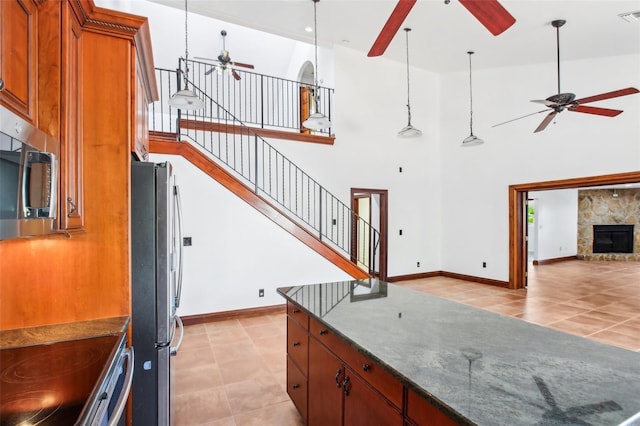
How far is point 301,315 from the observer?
2.16 metres

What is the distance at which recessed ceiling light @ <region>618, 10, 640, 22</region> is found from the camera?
151 inches

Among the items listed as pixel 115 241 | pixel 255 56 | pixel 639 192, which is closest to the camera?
pixel 115 241

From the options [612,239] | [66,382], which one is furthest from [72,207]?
[612,239]

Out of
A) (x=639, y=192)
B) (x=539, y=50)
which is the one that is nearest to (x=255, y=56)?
(x=539, y=50)

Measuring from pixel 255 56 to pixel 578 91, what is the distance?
7.21 metres

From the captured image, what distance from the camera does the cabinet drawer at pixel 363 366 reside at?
3.98 ft

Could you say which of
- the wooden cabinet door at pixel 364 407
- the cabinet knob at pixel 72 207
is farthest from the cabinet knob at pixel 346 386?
the cabinet knob at pixel 72 207

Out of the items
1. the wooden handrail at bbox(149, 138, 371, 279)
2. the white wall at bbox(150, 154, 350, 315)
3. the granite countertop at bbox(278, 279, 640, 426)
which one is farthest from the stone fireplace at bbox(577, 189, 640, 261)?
the granite countertop at bbox(278, 279, 640, 426)

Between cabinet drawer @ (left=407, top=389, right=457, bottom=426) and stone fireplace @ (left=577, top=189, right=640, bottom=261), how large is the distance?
12.5 meters

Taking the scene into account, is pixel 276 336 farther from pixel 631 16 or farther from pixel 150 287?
pixel 631 16

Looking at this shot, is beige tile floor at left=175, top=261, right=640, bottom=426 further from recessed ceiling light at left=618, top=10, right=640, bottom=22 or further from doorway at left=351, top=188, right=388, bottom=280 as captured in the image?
recessed ceiling light at left=618, top=10, right=640, bottom=22

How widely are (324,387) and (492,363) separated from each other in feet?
3.10

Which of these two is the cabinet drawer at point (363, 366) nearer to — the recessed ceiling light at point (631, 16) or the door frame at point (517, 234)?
the recessed ceiling light at point (631, 16)

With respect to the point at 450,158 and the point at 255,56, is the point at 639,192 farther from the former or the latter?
the point at 255,56
